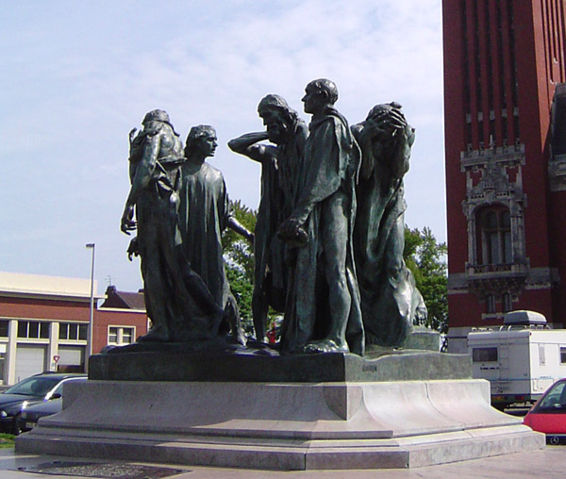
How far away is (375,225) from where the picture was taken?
26.5 ft

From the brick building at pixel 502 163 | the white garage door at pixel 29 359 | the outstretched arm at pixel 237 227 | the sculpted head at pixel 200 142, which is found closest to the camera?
the sculpted head at pixel 200 142

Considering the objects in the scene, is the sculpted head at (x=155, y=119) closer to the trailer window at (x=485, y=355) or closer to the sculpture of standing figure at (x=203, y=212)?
the sculpture of standing figure at (x=203, y=212)

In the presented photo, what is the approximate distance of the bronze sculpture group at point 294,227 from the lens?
730 cm

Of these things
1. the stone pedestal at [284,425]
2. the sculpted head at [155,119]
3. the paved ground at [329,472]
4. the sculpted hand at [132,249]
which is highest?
the sculpted head at [155,119]

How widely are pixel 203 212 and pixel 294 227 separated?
205 centimetres

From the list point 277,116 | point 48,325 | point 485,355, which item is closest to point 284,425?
point 277,116

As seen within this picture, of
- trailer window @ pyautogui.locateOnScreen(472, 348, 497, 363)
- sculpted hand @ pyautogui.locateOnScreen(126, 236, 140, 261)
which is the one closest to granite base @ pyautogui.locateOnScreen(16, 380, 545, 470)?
sculpted hand @ pyautogui.locateOnScreen(126, 236, 140, 261)

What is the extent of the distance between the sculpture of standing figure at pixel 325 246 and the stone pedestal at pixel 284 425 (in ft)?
1.94

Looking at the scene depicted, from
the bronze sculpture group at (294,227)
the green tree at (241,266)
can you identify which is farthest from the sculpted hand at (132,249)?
the green tree at (241,266)

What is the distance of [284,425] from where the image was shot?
6336 millimetres

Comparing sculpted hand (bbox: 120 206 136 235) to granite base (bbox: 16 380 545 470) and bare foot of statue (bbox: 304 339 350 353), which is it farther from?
bare foot of statue (bbox: 304 339 350 353)

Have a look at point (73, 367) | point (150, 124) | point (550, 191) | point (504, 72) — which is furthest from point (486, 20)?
point (150, 124)

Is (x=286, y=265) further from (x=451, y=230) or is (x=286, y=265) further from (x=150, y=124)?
(x=451, y=230)

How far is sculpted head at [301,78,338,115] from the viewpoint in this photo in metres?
7.63
